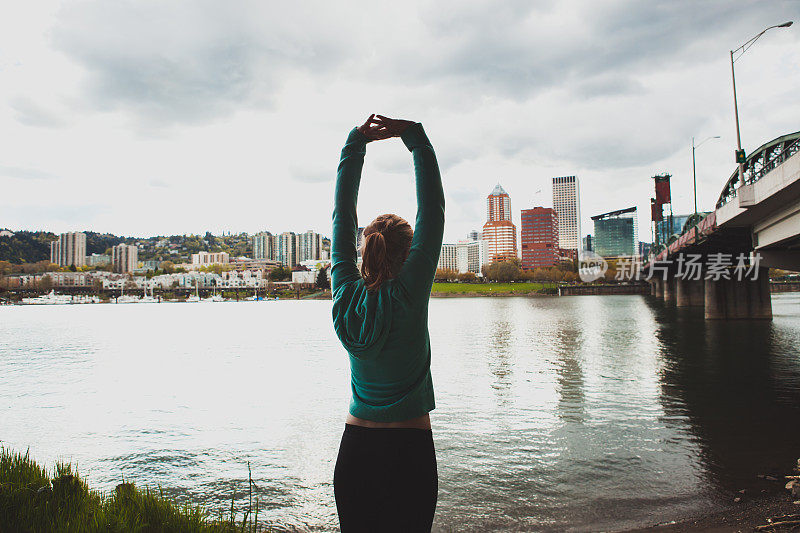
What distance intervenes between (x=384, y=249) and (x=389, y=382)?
1.96 ft

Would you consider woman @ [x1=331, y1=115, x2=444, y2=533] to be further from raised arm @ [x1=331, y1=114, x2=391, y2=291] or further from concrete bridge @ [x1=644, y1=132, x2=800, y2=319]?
concrete bridge @ [x1=644, y1=132, x2=800, y2=319]

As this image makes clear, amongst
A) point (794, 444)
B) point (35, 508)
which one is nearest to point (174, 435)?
point (35, 508)

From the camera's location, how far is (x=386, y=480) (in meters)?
2.14

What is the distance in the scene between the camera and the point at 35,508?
4523 mm

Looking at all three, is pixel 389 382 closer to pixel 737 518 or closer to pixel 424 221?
pixel 424 221

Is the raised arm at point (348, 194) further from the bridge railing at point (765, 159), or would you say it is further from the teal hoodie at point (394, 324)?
the bridge railing at point (765, 159)

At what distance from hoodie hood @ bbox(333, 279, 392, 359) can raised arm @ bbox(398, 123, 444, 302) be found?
0.12 meters

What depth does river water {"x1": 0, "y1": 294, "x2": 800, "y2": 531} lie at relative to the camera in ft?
25.9

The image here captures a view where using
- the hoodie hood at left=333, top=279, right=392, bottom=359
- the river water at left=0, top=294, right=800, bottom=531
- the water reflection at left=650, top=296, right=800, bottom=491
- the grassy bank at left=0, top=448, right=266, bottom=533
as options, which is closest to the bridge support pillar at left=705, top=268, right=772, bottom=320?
the water reflection at left=650, top=296, right=800, bottom=491

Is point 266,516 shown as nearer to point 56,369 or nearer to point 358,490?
point 358,490

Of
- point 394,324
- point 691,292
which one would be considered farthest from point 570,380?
point 691,292

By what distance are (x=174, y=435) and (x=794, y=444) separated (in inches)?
555

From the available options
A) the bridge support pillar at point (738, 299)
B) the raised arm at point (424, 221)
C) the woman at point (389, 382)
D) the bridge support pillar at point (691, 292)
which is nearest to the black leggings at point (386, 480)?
the woman at point (389, 382)

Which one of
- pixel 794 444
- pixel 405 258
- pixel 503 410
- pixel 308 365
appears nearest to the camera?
A: pixel 405 258
